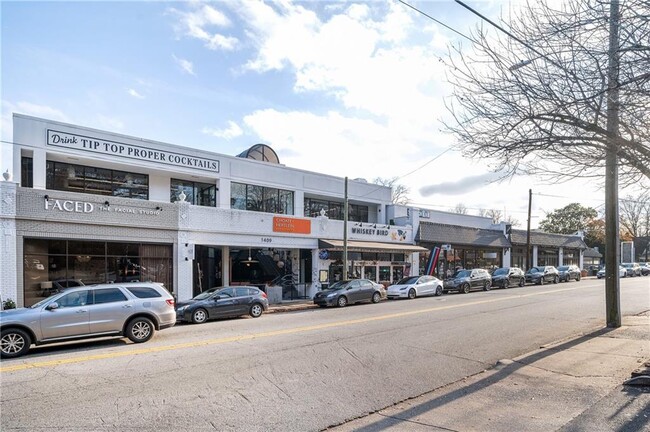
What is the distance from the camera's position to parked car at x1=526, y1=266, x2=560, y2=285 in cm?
3741

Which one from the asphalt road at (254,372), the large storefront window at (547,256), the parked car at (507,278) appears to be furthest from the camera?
the large storefront window at (547,256)

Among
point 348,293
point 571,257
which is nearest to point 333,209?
point 348,293

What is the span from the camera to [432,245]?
35094 millimetres

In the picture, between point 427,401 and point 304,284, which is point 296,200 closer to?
point 304,284

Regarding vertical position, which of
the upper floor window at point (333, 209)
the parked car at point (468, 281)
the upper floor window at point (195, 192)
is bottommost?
the parked car at point (468, 281)

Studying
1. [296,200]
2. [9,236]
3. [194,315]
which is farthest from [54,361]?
[296,200]

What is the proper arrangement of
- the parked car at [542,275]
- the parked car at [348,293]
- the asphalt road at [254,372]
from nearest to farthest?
the asphalt road at [254,372], the parked car at [348,293], the parked car at [542,275]

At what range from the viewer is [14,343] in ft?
32.1

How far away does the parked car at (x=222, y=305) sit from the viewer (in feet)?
50.9

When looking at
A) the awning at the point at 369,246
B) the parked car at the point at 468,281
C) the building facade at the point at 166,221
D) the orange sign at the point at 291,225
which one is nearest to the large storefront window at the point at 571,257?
the parked car at the point at 468,281

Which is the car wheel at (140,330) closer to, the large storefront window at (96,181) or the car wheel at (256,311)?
the car wheel at (256,311)

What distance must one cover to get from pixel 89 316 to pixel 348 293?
12.9m

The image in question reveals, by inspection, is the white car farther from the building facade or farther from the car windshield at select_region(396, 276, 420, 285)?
the building facade

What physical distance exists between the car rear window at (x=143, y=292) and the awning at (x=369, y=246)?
14.9m
